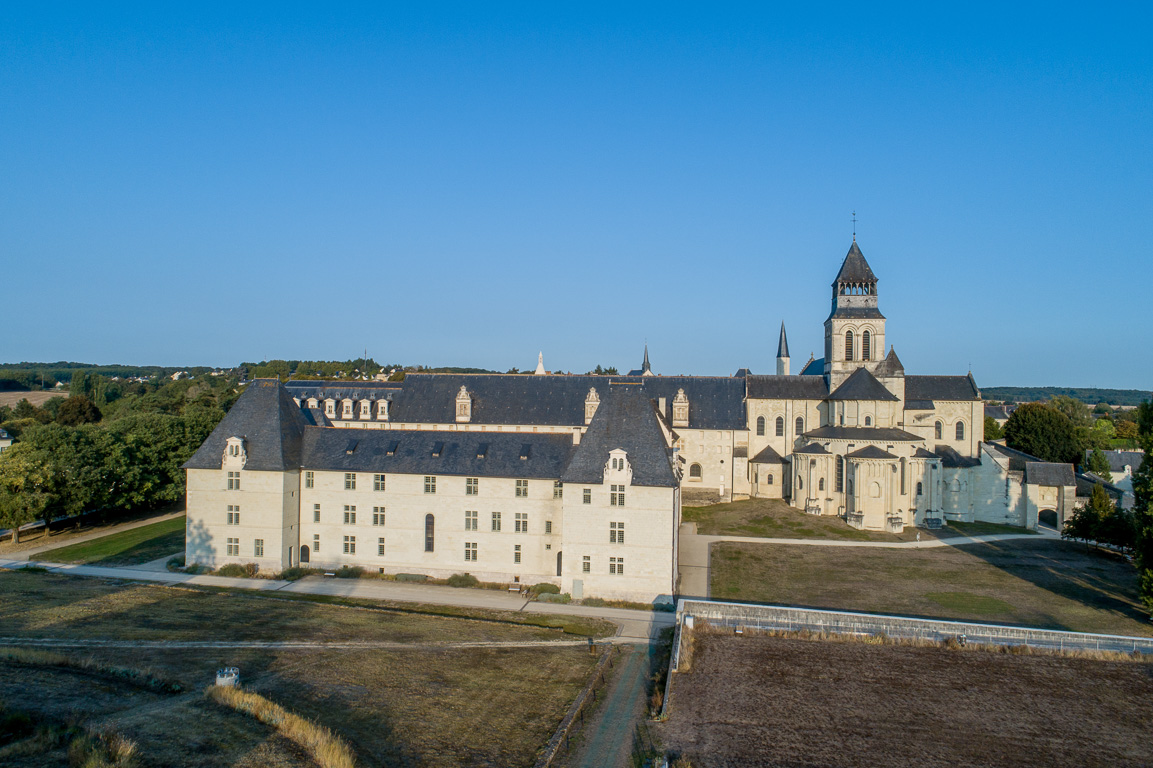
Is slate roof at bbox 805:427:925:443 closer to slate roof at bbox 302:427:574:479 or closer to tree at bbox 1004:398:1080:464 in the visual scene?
tree at bbox 1004:398:1080:464

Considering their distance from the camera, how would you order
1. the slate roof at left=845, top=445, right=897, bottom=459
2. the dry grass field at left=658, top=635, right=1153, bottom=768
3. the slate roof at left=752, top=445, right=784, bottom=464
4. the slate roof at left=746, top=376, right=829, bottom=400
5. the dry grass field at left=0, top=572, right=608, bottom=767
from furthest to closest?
the slate roof at left=746, top=376, right=829, bottom=400, the slate roof at left=752, top=445, right=784, bottom=464, the slate roof at left=845, top=445, right=897, bottom=459, the dry grass field at left=658, top=635, right=1153, bottom=768, the dry grass field at left=0, top=572, right=608, bottom=767

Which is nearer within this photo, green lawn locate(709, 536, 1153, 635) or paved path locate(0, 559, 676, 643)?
paved path locate(0, 559, 676, 643)

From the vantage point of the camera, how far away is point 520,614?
99.5ft

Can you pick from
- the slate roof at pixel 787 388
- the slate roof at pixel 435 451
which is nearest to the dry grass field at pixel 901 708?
the slate roof at pixel 435 451

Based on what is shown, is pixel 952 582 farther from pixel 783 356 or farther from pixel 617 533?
pixel 783 356

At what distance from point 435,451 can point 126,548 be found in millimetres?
22457

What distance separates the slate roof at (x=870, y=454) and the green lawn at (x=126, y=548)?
47506mm

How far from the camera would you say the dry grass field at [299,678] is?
15750 millimetres

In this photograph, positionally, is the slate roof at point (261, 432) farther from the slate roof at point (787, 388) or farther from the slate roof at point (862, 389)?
the slate roof at point (862, 389)

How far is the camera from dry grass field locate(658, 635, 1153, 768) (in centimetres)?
1605

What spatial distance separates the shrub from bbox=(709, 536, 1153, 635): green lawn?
Result: 12608 mm

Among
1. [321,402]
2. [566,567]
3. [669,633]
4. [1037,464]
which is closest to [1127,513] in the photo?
[1037,464]

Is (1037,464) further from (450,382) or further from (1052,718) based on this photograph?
(450,382)

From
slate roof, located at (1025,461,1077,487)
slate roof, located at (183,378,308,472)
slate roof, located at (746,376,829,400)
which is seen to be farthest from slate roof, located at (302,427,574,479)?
slate roof, located at (1025,461,1077,487)
